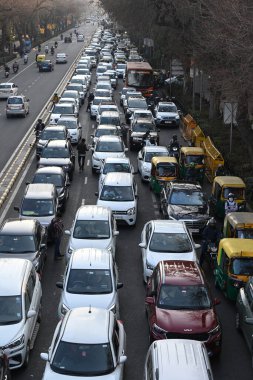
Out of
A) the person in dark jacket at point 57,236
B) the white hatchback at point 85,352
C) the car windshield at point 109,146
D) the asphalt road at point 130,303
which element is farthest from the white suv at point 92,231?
the car windshield at point 109,146

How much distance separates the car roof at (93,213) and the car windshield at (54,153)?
382 inches

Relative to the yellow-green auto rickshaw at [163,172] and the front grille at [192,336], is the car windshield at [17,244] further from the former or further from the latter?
the yellow-green auto rickshaw at [163,172]

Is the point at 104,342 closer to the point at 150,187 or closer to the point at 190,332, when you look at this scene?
the point at 190,332

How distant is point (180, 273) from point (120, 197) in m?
8.53

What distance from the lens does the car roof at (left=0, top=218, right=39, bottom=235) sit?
18.6 m

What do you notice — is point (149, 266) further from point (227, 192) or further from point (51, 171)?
point (51, 171)

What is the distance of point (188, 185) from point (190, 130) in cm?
1502

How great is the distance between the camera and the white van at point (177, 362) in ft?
36.3

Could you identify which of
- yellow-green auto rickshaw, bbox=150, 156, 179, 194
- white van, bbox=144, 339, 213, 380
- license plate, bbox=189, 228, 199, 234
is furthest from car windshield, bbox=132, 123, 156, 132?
white van, bbox=144, 339, 213, 380

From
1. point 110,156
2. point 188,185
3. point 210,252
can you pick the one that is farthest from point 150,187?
point 210,252

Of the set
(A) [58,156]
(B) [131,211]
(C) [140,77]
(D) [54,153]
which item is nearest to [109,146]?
(A) [58,156]

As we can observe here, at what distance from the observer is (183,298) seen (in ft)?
48.7

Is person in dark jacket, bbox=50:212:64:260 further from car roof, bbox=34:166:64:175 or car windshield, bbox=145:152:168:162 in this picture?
car windshield, bbox=145:152:168:162

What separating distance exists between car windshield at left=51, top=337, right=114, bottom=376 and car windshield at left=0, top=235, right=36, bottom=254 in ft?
20.4
